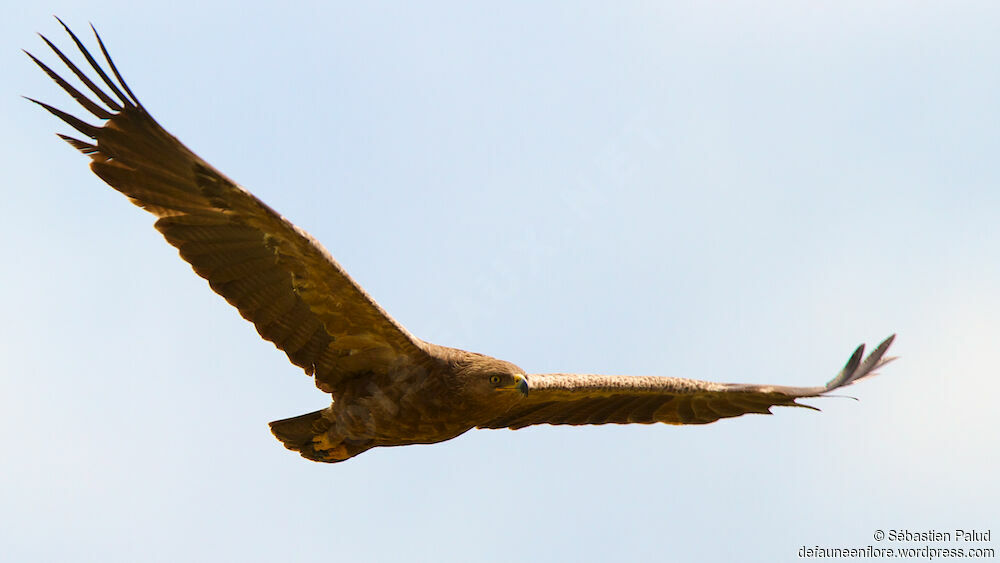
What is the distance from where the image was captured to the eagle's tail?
448 inches

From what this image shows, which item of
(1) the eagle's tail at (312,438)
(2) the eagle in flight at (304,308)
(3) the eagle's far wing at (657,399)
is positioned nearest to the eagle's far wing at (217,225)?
(2) the eagle in flight at (304,308)

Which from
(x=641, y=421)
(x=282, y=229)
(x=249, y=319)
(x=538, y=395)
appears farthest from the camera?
(x=641, y=421)

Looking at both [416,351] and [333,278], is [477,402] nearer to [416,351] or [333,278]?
[416,351]

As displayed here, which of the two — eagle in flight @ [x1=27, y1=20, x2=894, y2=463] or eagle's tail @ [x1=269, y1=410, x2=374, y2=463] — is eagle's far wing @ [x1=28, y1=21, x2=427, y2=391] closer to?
eagle in flight @ [x1=27, y1=20, x2=894, y2=463]

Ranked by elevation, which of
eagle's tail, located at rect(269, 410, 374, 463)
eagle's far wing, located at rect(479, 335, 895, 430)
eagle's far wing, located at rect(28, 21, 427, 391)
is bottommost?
Result: eagle's tail, located at rect(269, 410, 374, 463)

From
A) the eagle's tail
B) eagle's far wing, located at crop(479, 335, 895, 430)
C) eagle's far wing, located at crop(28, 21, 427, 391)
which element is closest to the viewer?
eagle's far wing, located at crop(28, 21, 427, 391)

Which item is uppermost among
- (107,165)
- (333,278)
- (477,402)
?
(107,165)

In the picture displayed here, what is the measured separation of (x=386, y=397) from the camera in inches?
431

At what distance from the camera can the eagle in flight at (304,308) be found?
10.3 metres

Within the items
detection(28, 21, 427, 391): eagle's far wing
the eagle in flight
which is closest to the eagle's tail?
the eagle in flight

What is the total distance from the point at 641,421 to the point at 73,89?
6378 millimetres

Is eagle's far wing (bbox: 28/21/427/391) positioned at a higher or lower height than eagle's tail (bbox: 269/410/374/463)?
higher

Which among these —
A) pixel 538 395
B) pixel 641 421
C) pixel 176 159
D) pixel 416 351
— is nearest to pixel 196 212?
pixel 176 159

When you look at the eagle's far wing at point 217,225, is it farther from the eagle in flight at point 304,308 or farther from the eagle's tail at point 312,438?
the eagle's tail at point 312,438
